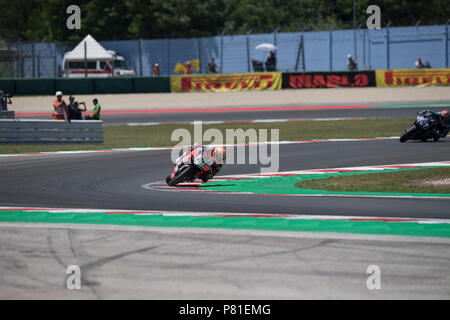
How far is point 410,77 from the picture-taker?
3422 centimetres

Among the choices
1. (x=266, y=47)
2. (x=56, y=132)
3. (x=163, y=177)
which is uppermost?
(x=266, y=47)

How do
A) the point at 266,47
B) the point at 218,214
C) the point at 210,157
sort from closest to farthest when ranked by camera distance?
the point at 218,214 → the point at 210,157 → the point at 266,47

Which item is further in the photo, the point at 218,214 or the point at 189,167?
the point at 189,167

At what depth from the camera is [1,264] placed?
7324 millimetres

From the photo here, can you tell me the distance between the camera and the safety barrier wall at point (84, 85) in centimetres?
3422

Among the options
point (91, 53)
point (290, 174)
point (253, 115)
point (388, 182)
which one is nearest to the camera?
point (388, 182)

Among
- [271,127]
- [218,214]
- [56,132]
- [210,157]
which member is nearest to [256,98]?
[271,127]

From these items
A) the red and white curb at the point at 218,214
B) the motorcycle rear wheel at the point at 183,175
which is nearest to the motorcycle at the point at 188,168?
the motorcycle rear wheel at the point at 183,175

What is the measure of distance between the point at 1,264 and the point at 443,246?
15.7ft

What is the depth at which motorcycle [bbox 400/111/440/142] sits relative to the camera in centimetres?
1855

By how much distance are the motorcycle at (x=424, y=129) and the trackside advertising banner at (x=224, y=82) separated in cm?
1617

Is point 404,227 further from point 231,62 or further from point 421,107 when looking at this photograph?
point 231,62

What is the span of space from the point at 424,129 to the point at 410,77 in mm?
16301

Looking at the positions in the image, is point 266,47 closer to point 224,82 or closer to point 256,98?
point 224,82
